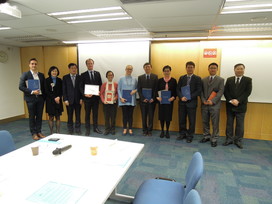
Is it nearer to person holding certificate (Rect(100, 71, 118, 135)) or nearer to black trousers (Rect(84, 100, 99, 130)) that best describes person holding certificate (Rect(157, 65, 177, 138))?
person holding certificate (Rect(100, 71, 118, 135))

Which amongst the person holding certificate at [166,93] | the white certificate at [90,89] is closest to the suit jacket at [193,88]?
the person holding certificate at [166,93]

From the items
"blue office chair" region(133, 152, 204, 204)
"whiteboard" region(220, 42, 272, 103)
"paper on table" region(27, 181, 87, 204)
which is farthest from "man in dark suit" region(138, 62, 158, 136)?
"paper on table" region(27, 181, 87, 204)

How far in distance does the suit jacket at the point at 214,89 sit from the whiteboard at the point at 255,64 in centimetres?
63

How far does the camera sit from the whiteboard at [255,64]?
4016mm

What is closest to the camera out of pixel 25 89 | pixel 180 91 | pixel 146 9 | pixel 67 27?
pixel 146 9

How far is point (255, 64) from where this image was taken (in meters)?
4.07

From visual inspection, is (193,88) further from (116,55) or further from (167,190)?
(167,190)

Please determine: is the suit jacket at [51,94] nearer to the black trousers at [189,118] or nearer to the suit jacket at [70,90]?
the suit jacket at [70,90]

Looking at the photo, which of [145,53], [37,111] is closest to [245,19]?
[145,53]

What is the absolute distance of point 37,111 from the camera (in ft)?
13.4

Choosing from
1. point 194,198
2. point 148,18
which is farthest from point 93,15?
point 194,198

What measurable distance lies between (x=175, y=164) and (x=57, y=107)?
2.97 meters

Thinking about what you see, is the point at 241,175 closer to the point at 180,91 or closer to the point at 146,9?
the point at 180,91

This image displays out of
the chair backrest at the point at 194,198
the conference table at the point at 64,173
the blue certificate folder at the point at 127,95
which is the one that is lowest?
the conference table at the point at 64,173
